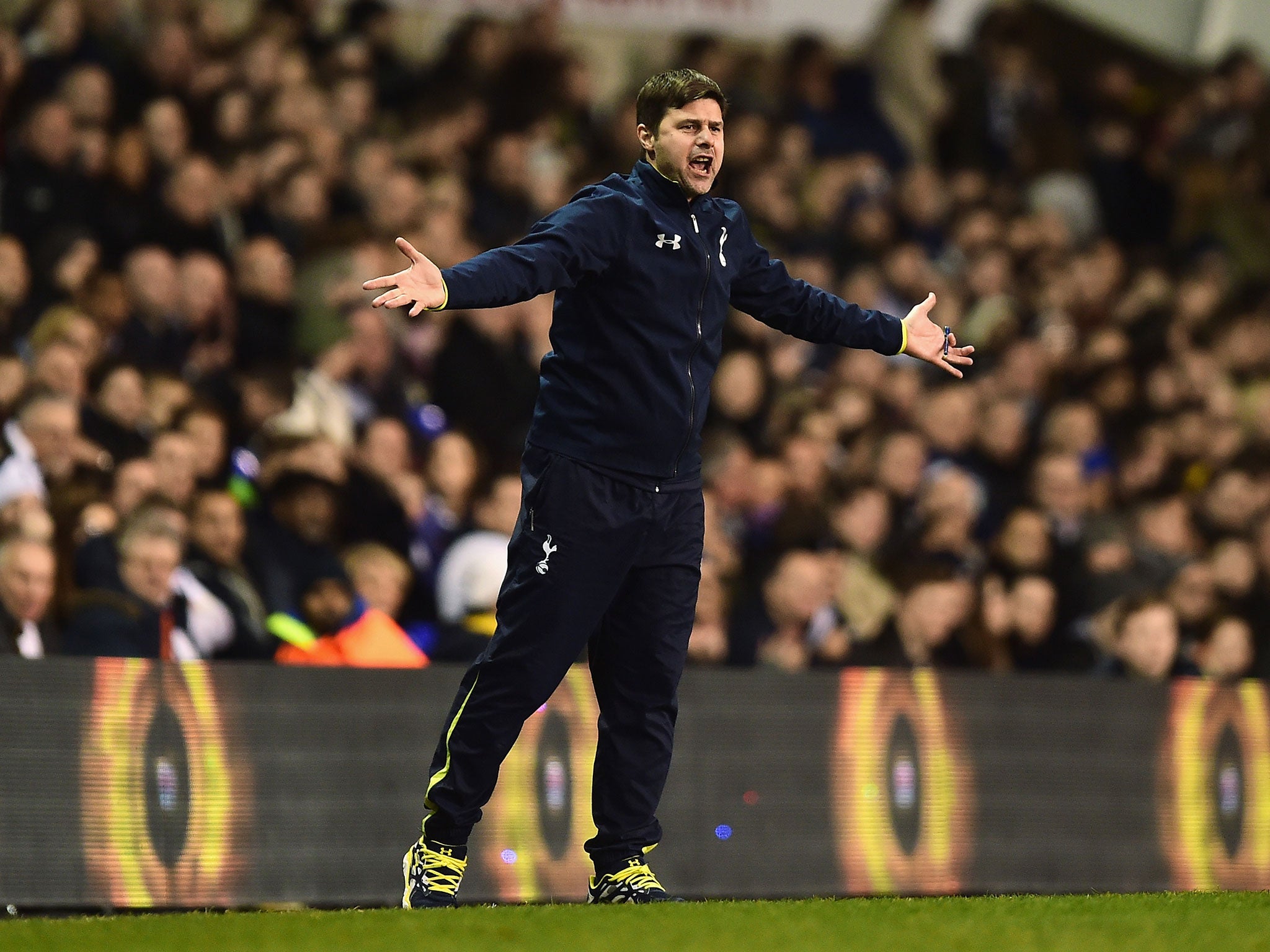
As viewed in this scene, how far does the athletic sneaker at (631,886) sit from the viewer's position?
5172 mm

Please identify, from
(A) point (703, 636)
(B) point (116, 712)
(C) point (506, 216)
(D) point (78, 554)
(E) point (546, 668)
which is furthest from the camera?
(C) point (506, 216)

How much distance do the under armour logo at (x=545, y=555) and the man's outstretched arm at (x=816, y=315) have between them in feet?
2.85

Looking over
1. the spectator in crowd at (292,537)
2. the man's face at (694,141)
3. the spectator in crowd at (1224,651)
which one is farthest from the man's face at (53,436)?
the spectator in crowd at (1224,651)

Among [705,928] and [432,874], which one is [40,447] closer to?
[432,874]

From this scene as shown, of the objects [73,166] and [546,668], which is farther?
[73,166]

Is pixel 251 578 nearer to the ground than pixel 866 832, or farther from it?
farther from it

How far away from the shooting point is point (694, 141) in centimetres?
506

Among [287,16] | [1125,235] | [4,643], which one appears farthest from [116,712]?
[1125,235]

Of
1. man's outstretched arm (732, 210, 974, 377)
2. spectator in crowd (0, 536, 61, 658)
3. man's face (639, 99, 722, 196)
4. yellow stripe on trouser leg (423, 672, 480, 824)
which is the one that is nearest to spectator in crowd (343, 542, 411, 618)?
spectator in crowd (0, 536, 61, 658)

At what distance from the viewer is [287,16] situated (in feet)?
34.4

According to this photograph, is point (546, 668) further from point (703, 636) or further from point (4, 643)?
point (703, 636)

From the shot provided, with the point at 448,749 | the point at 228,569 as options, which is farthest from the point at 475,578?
the point at 448,749

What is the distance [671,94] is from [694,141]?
0.13 m

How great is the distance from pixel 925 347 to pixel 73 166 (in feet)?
15.9
